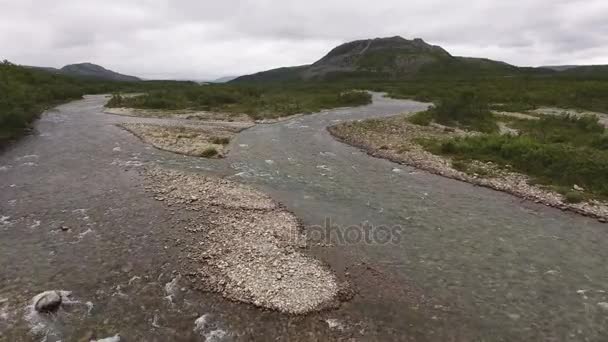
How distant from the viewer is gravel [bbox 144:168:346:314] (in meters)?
13.0

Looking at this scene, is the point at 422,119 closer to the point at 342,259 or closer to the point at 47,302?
the point at 342,259

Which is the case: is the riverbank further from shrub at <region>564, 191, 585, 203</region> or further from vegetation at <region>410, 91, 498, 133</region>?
vegetation at <region>410, 91, 498, 133</region>

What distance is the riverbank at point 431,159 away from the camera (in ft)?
71.2

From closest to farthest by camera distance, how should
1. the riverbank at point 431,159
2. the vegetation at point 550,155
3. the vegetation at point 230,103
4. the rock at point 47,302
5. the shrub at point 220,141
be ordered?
the rock at point 47,302 < the riverbank at point 431,159 < the vegetation at point 550,155 < the shrub at point 220,141 < the vegetation at point 230,103

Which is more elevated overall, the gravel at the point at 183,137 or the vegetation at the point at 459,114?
the vegetation at the point at 459,114

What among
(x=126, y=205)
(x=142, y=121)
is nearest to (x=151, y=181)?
(x=126, y=205)

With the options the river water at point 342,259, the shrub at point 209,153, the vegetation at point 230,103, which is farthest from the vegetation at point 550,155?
the vegetation at point 230,103

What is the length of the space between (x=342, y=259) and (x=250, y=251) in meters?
3.94

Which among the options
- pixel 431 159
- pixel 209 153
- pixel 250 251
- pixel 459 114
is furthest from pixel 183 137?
pixel 459 114

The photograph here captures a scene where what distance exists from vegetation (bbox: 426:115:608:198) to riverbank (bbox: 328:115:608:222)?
1.03 meters

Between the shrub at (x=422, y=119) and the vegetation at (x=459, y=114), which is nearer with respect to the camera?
the shrub at (x=422, y=119)

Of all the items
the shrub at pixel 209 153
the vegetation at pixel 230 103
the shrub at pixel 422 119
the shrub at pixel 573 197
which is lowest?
the shrub at pixel 573 197

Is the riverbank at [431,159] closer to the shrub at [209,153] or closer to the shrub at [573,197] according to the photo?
the shrub at [573,197]

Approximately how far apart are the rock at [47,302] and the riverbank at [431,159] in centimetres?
2403
